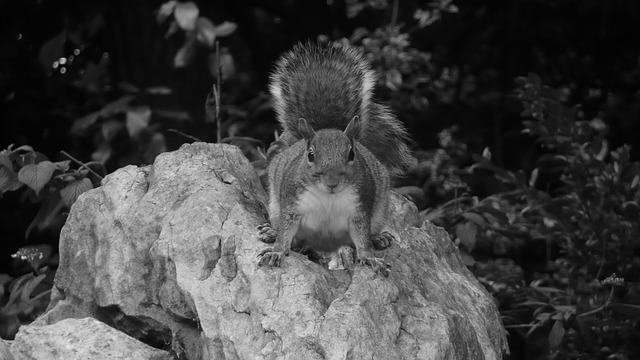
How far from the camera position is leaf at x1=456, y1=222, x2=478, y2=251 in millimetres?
3379

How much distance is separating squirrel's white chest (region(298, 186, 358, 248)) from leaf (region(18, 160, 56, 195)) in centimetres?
90

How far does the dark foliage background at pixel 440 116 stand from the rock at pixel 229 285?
1.57ft

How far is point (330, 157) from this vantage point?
2689 mm

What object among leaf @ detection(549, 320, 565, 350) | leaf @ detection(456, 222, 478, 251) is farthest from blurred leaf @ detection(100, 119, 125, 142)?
leaf @ detection(549, 320, 565, 350)

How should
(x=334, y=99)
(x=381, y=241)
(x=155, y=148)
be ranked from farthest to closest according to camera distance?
1. (x=155, y=148)
2. (x=334, y=99)
3. (x=381, y=241)

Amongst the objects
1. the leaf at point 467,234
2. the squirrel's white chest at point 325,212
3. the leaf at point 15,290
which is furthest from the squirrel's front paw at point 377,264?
the leaf at point 15,290

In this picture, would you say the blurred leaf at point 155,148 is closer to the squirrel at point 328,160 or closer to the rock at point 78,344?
the squirrel at point 328,160

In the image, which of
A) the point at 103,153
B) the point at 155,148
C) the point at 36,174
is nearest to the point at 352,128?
the point at 36,174

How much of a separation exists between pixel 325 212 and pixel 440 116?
2.73 metres

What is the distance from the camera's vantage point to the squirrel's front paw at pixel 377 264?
2.58 m

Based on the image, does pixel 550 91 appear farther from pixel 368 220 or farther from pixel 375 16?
pixel 375 16

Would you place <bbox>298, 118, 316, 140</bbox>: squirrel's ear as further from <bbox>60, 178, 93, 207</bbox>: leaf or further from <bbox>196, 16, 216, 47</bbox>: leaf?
<bbox>196, 16, 216, 47</bbox>: leaf

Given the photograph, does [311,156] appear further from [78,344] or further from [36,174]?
[36,174]

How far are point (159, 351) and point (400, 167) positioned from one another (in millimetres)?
1327
